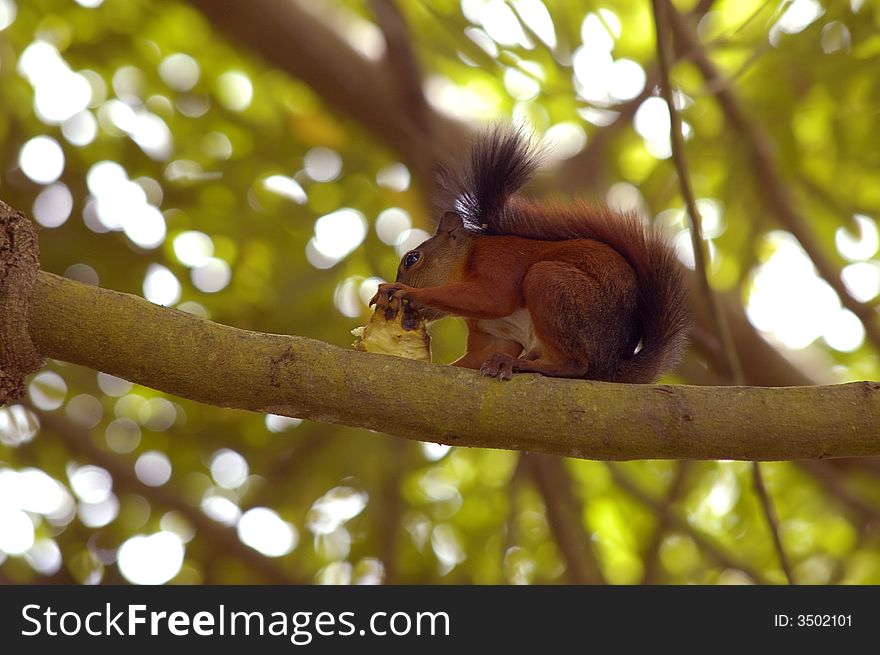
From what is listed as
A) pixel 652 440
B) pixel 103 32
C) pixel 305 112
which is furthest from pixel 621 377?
pixel 103 32

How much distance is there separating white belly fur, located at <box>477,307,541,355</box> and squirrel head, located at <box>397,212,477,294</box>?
0.18 m

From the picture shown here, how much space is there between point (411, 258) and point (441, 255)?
9cm

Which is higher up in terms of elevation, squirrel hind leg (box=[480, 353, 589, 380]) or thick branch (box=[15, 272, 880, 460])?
squirrel hind leg (box=[480, 353, 589, 380])

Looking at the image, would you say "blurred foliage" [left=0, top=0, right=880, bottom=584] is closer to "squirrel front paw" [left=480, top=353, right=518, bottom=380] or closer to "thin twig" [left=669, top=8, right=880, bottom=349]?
"thin twig" [left=669, top=8, right=880, bottom=349]

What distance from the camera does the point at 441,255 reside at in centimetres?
269

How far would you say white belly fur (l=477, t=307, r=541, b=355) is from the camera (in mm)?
2465

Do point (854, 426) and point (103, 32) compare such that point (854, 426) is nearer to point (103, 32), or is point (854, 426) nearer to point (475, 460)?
point (475, 460)

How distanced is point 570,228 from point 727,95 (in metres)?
1.56

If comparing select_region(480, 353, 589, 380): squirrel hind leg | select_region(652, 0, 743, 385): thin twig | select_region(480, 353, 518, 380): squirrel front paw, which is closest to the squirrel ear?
select_region(480, 353, 589, 380): squirrel hind leg

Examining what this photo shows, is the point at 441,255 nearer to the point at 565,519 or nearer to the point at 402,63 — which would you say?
the point at 402,63

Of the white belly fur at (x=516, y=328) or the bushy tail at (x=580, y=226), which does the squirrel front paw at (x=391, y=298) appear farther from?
the bushy tail at (x=580, y=226)

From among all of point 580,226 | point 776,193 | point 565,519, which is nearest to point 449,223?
point 580,226

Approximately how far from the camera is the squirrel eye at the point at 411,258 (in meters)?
2.72

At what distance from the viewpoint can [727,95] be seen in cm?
377
